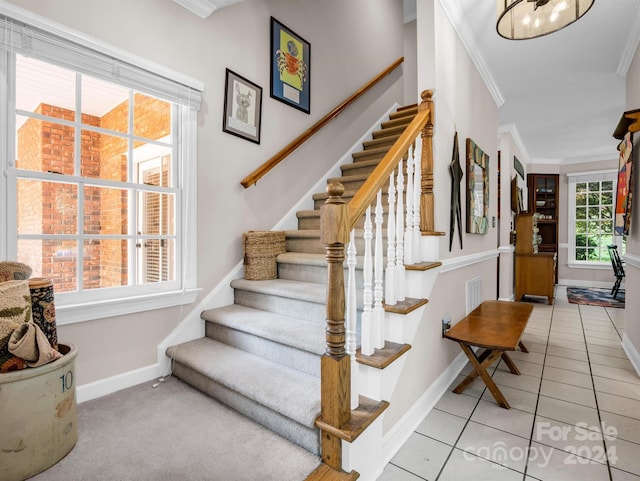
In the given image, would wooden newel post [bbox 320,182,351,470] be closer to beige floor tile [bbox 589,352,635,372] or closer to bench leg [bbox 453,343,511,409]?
bench leg [bbox 453,343,511,409]

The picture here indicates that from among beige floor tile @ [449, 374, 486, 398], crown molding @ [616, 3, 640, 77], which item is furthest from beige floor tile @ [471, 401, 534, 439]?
crown molding @ [616, 3, 640, 77]

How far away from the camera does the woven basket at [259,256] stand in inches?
100.0

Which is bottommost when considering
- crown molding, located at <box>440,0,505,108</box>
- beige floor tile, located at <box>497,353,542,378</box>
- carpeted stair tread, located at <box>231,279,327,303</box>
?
beige floor tile, located at <box>497,353,542,378</box>

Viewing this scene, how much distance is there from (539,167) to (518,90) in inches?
175

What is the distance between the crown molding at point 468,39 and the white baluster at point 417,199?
1.08 m

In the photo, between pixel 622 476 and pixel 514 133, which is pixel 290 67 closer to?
pixel 622 476

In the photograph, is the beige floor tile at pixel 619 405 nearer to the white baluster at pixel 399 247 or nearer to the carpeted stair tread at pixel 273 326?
the white baluster at pixel 399 247

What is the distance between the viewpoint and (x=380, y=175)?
1630mm

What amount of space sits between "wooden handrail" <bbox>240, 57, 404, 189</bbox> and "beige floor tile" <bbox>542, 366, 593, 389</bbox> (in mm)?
2749

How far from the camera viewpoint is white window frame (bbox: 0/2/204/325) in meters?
1.59

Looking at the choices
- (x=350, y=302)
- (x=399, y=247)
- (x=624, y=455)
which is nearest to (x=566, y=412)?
(x=624, y=455)

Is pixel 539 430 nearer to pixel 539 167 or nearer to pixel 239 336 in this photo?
pixel 239 336

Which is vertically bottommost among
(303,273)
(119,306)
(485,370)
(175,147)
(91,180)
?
(485,370)

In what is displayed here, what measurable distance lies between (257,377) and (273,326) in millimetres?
323
